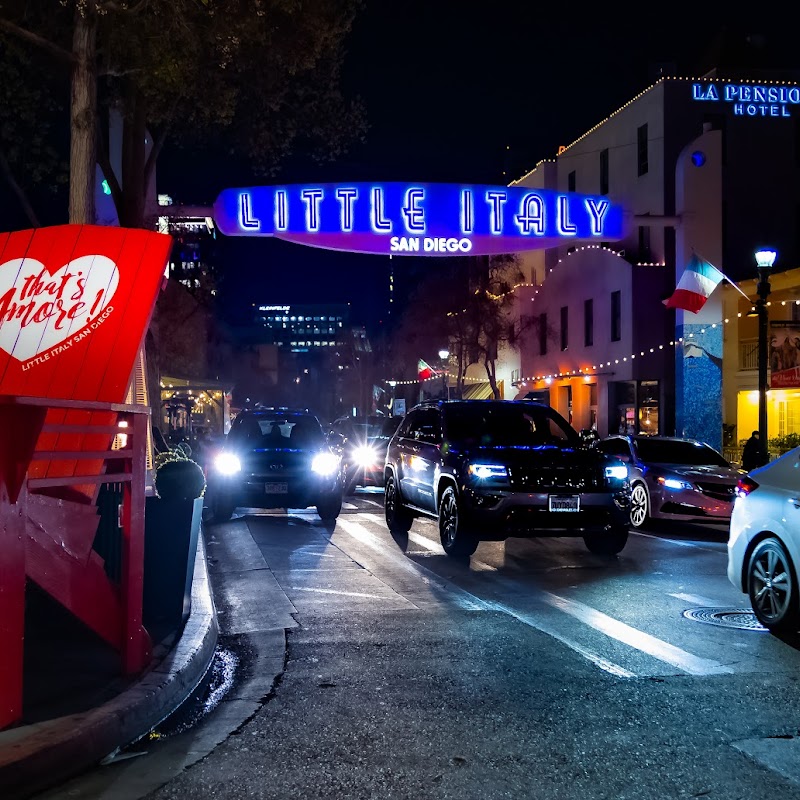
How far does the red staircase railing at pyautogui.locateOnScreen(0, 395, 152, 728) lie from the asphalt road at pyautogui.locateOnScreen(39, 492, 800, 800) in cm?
69

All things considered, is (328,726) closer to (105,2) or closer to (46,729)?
(46,729)

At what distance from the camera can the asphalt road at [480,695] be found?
4648 millimetres

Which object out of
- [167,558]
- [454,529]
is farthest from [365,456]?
[167,558]

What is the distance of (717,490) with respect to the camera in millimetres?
16312

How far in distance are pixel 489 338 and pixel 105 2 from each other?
116 ft

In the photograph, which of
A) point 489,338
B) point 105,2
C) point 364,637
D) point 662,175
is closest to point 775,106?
point 662,175

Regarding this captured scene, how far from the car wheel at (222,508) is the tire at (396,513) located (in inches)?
117

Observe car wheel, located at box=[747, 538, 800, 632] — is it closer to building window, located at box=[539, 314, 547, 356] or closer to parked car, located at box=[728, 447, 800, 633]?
parked car, located at box=[728, 447, 800, 633]

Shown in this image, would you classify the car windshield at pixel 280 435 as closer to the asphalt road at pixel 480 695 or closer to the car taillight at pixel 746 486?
the asphalt road at pixel 480 695

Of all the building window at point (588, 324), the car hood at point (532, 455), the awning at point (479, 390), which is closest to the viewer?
the car hood at point (532, 455)

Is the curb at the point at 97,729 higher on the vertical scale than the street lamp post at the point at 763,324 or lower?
lower

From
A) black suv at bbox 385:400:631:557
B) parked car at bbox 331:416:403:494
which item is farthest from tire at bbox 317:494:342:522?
parked car at bbox 331:416:403:494

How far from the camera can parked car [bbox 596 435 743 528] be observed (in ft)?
53.2

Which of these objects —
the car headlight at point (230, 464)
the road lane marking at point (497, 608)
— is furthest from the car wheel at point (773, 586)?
the car headlight at point (230, 464)
